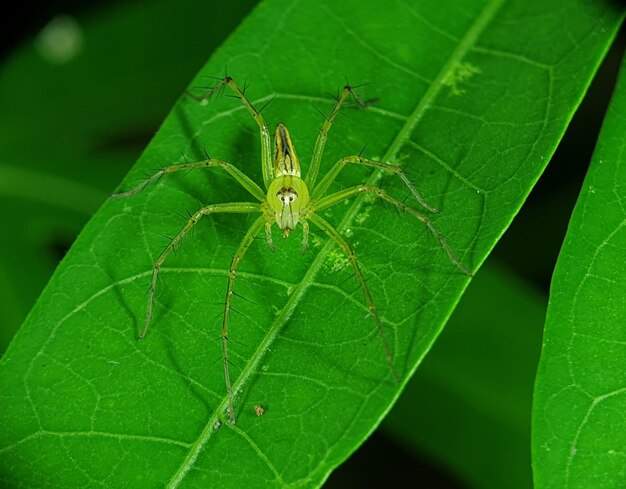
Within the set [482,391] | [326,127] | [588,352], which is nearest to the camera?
[588,352]

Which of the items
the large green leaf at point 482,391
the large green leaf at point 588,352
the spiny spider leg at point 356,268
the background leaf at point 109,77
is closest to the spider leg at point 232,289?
the spiny spider leg at point 356,268

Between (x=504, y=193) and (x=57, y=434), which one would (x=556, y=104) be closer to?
(x=504, y=193)

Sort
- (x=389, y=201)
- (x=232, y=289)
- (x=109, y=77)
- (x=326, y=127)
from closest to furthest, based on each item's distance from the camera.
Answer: (x=232, y=289)
(x=389, y=201)
(x=326, y=127)
(x=109, y=77)

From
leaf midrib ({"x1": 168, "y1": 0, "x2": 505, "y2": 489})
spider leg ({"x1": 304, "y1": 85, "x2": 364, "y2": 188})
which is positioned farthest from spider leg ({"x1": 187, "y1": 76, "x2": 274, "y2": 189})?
leaf midrib ({"x1": 168, "y1": 0, "x2": 505, "y2": 489})

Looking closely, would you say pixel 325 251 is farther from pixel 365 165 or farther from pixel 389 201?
pixel 365 165

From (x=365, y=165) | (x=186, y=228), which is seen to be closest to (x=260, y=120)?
(x=365, y=165)

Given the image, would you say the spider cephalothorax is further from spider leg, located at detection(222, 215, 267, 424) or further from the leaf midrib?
the leaf midrib

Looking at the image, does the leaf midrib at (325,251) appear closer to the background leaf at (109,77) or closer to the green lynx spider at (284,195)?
the green lynx spider at (284,195)

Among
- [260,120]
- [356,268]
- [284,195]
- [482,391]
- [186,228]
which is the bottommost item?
[186,228]
